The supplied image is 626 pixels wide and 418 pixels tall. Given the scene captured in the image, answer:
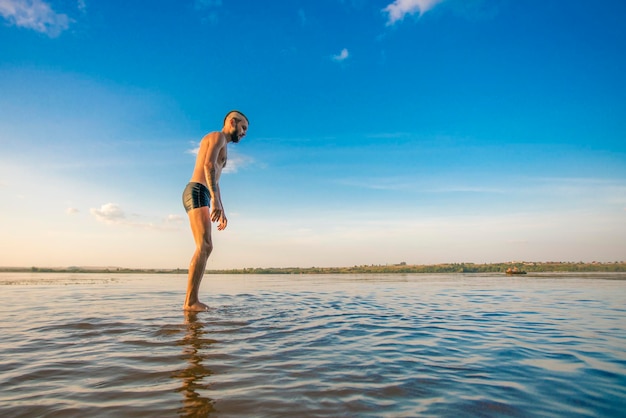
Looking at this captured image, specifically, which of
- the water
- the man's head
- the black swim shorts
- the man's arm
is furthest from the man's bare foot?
the man's head

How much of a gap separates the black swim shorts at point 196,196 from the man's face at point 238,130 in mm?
1374

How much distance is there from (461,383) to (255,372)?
1649 mm

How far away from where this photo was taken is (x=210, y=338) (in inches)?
169

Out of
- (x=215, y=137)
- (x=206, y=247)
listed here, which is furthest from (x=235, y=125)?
(x=206, y=247)

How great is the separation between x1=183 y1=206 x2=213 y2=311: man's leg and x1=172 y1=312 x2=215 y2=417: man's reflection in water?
2122 millimetres

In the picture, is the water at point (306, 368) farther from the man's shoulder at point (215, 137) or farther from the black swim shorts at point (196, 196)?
the man's shoulder at point (215, 137)

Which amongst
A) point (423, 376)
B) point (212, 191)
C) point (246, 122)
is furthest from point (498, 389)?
point (246, 122)

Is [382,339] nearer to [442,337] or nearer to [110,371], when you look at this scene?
[442,337]

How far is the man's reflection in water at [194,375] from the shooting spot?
2165mm

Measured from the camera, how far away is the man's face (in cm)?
802

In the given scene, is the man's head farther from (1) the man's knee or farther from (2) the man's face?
(1) the man's knee

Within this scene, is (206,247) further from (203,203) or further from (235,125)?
(235,125)

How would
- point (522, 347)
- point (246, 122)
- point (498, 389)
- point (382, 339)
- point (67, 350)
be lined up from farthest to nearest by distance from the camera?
point (246, 122) → point (382, 339) → point (522, 347) → point (67, 350) → point (498, 389)

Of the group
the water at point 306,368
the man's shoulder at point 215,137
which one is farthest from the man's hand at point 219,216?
the water at point 306,368
